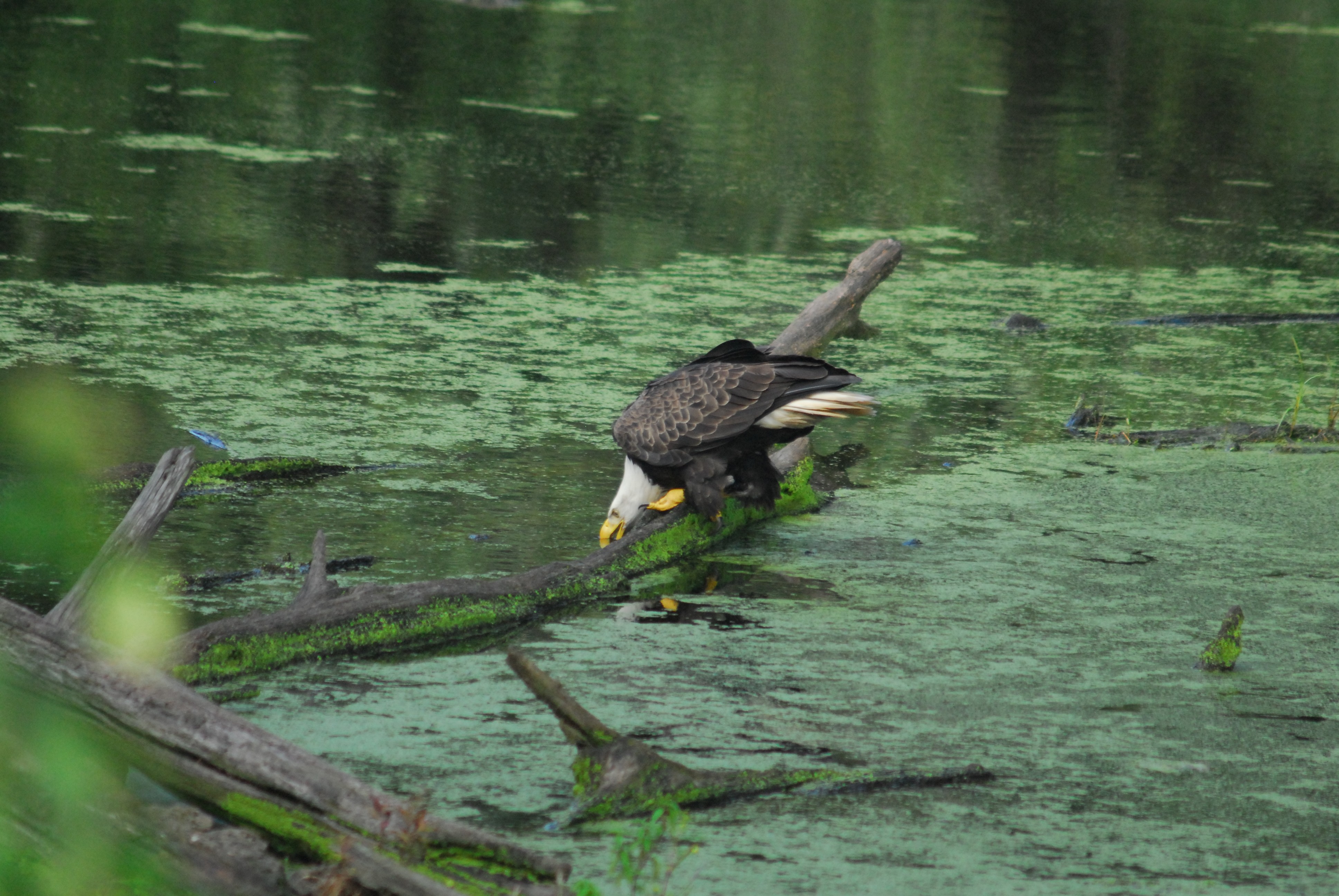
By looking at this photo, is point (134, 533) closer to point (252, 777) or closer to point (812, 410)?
point (252, 777)

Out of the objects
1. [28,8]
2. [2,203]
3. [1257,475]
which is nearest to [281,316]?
[2,203]

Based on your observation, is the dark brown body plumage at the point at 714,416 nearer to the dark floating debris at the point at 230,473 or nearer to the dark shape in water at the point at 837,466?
the dark shape in water at the point at 837,466

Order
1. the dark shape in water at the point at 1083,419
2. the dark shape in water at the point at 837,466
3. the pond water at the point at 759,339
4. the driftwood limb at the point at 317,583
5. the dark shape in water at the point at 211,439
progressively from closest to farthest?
the pond water at the point at 759,339
the driftwood limb at the point at 317,583
the dark shape in water at the point at 211,439
the dark shape in water at the point at 837,466
the dark shape in water at the point at 1083,419

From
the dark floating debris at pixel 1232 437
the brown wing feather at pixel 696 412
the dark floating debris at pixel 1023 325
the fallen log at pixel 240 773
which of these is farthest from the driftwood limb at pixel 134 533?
the dark floating debris at pixel 1023 325

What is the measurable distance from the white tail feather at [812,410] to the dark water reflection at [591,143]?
14.2 feet

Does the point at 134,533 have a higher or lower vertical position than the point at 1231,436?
higher

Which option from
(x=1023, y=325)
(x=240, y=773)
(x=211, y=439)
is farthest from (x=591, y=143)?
(x=240, y=773)

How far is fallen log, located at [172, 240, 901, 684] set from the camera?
389 centimetres

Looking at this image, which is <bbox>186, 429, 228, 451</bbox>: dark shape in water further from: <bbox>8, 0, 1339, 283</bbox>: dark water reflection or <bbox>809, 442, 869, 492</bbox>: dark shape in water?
<bbox>8, 0, 1339, 283</bbox>: dark water reflection

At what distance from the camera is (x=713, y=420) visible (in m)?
5.12

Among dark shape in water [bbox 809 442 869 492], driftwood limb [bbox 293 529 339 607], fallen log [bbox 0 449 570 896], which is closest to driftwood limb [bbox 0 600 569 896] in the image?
fallen log [bbox 0 449 570 896]

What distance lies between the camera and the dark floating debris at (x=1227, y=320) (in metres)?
9.02

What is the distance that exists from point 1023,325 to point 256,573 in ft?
17.5

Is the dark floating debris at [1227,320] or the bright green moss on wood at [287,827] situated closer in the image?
the bright green moss on wood at [287,827]
